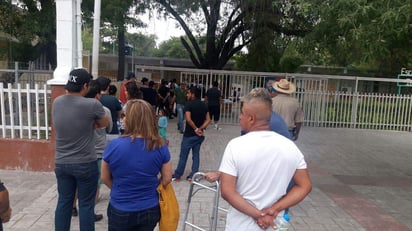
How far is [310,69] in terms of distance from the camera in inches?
1066

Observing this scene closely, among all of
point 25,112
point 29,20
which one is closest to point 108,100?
point 25,112

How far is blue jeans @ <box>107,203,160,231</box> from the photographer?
8.75 ft

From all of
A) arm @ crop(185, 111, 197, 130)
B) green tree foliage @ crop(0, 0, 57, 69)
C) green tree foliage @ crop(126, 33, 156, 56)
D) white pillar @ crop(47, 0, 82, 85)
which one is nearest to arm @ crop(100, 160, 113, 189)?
arm @ crop(185, 111, 197, 130)

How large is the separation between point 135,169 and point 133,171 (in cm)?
2

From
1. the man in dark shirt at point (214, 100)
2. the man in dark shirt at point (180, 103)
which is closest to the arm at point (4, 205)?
the man in dark shirt at point (180, 103)

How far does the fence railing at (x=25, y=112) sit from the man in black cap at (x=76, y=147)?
3087 mm

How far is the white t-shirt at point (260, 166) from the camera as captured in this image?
2193mm

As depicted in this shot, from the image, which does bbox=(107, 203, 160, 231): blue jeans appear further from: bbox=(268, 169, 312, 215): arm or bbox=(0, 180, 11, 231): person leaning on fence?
bbox=(268, 169, 312, 215): arm

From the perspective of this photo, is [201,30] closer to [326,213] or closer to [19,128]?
[19,128]

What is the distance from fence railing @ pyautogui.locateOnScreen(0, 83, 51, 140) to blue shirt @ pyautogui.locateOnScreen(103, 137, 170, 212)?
4102 millimetres

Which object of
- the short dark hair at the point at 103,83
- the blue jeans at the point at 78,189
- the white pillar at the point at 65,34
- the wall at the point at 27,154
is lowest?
the wall at the point at 27,154

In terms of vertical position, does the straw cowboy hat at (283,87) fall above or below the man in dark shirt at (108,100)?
above

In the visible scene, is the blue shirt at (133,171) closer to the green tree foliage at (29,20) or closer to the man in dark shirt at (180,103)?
the man in dark shirt at (180,103)

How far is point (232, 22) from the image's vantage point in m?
16.1
